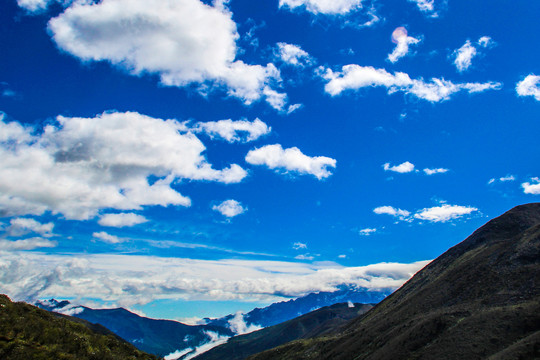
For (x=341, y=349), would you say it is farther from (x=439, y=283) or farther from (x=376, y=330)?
(x=439, y=283)

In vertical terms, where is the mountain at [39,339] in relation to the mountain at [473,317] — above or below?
above

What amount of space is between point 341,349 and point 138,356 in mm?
89612

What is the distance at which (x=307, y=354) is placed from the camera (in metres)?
150

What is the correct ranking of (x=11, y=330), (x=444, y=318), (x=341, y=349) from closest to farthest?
1. (x=11, y=330)
2. (x=444, y=318)
3. (x=341, y=349)

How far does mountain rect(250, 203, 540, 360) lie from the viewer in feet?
202

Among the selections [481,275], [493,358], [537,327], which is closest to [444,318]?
[537,327]

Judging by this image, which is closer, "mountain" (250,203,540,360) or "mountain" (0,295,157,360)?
"mountain" (0,295,157,360)

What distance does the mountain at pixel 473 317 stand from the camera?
2430 inches

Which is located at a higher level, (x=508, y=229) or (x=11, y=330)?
(x=508, y=229)

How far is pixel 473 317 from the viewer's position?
73938 millimetres

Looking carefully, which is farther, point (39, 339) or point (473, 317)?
point (473, 317)

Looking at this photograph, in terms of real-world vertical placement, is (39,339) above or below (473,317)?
above

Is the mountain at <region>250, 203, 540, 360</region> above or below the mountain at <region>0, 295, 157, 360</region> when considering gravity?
below

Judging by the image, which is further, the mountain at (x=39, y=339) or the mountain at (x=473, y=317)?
the mountain at (x=473, y=317)
